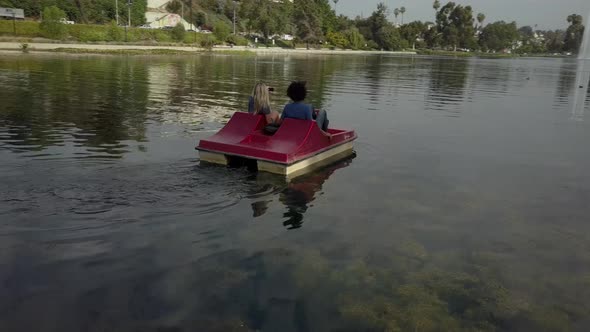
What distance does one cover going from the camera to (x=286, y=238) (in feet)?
24.6

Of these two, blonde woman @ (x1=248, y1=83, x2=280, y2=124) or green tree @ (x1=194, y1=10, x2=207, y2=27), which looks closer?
blonde woman @ (x1=248, y1=83, x2=280, y2=124)

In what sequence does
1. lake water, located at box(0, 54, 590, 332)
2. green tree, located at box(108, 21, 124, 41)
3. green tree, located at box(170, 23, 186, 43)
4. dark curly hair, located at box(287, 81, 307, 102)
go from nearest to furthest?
lake water, located at box(0, 54, 590, 332), dark curly hair, located at box(287, 81, 307, 102), green tree, located at box(108, 21, 124, 41), green tree, located at box(170, 23, 186, 43)

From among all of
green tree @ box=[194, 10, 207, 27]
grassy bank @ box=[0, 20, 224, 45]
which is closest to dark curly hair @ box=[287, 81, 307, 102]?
grassy bank @ box=[0, 20, 224, 45]

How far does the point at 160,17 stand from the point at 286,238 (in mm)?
145614

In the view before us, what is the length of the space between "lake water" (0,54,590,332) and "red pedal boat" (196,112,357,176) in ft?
1.22

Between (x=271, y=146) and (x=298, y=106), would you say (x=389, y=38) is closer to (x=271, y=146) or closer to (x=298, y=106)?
(x=298, y=106)

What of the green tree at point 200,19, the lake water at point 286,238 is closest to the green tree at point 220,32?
the green tree at point 200,19

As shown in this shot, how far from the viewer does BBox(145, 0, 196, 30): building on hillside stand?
436 ft

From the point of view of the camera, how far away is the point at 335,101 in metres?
25.7

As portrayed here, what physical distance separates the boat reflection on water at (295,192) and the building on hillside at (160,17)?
392 feet

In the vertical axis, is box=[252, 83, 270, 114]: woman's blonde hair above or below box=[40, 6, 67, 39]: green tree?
below

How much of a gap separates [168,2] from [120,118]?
523ft

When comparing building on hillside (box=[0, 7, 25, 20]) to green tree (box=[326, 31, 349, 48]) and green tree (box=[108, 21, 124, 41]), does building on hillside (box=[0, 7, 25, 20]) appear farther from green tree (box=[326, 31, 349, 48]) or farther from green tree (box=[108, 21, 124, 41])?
green tree (box=[326, 31, 349, 48])

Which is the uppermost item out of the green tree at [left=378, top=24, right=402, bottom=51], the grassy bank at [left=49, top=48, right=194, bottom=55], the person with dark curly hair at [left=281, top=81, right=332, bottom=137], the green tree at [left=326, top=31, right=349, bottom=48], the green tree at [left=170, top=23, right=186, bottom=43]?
the green tree at [left=378, top=24, right=402, bottom=51]
